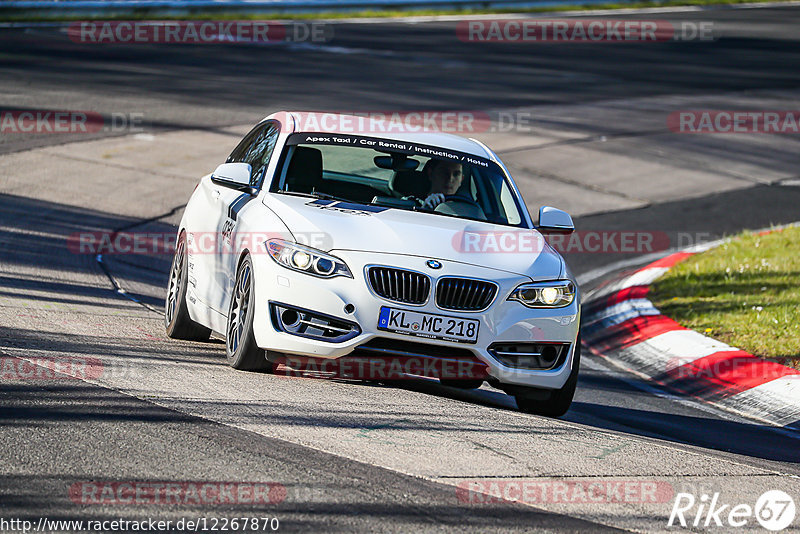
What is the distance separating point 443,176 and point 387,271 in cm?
159

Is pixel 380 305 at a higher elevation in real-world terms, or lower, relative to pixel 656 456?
higher

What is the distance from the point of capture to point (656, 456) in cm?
611

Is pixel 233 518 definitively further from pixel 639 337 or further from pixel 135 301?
pixel 639 337

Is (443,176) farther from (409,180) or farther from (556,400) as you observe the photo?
(556,400)

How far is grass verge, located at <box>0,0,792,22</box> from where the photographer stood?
2908cm

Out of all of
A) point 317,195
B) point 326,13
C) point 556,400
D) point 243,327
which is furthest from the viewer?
point 326,13

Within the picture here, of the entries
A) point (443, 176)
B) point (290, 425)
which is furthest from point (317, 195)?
point (290, 425)

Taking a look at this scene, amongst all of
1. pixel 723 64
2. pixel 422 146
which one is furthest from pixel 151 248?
pixel 723 64

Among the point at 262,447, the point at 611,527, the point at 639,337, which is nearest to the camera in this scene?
the point at 611,527

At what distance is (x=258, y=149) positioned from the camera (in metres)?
8.59

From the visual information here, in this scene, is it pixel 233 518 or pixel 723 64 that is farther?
pixel 723 64

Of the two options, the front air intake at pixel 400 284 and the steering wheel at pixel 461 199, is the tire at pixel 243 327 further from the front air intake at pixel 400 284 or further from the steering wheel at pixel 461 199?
the steering wheel at pixel 461 199

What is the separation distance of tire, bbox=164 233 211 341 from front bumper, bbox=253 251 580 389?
162 cm

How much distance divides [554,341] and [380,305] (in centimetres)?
114
